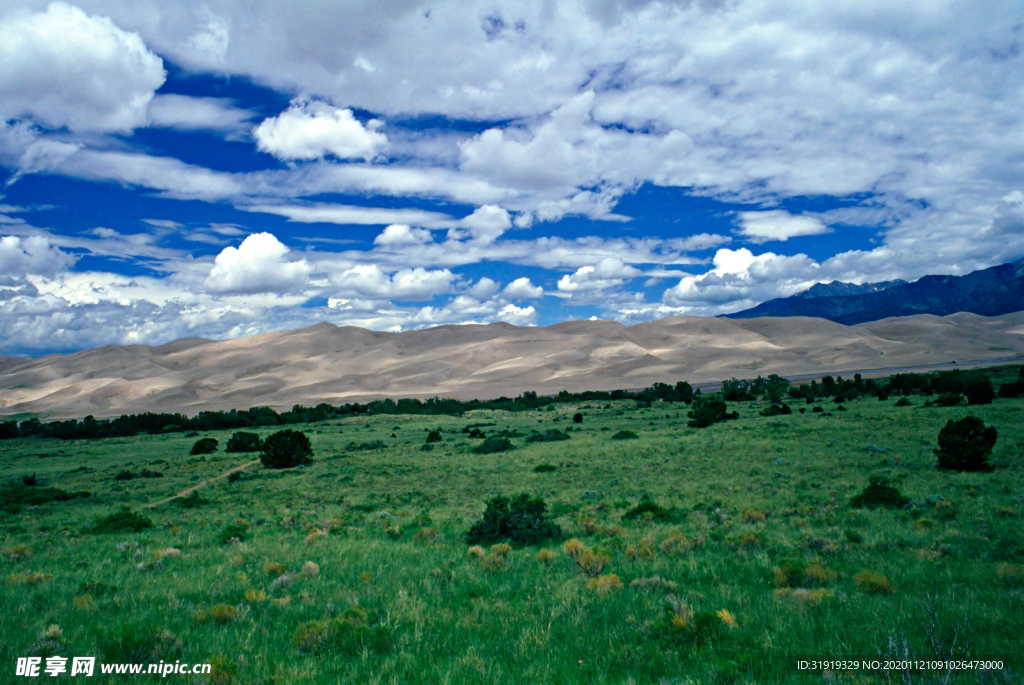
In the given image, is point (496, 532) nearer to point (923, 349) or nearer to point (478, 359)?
point (478, 359)

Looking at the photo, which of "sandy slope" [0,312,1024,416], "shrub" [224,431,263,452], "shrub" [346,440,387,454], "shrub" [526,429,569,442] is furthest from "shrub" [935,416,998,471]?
"sandy slope" [0,312,1024,416]

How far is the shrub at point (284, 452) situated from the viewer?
35.7 m

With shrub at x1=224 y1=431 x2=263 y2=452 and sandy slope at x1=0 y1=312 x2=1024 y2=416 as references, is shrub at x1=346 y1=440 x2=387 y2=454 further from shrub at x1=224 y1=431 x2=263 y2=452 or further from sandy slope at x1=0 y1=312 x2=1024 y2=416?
sandy slope at x1=0 y1=312 x2=1024 y2=416

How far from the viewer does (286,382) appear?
154 m

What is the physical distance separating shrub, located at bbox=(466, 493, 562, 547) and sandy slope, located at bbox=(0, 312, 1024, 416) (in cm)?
11072

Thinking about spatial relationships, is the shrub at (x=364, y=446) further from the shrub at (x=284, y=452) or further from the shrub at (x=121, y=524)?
the shrub at (x=121, y=524)

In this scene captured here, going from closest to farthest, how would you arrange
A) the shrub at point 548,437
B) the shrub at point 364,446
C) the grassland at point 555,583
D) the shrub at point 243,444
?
the grassland at point 555,583
the shrub at point 548,437
the shrub at point 364,446
the shrub at point 243,444

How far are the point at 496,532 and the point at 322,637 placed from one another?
7.02 m

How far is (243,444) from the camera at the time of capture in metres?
45.4

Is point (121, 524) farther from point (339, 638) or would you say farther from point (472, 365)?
point (472, 365)

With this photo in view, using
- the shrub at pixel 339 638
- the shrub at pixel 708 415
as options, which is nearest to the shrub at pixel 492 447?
the shrub at pixel 708 415

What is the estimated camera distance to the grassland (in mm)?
6277

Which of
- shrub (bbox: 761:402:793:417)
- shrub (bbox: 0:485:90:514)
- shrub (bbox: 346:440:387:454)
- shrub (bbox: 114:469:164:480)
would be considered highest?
shrub (bbox: 0:485:90:514)

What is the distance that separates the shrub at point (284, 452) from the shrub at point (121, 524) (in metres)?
18.1
